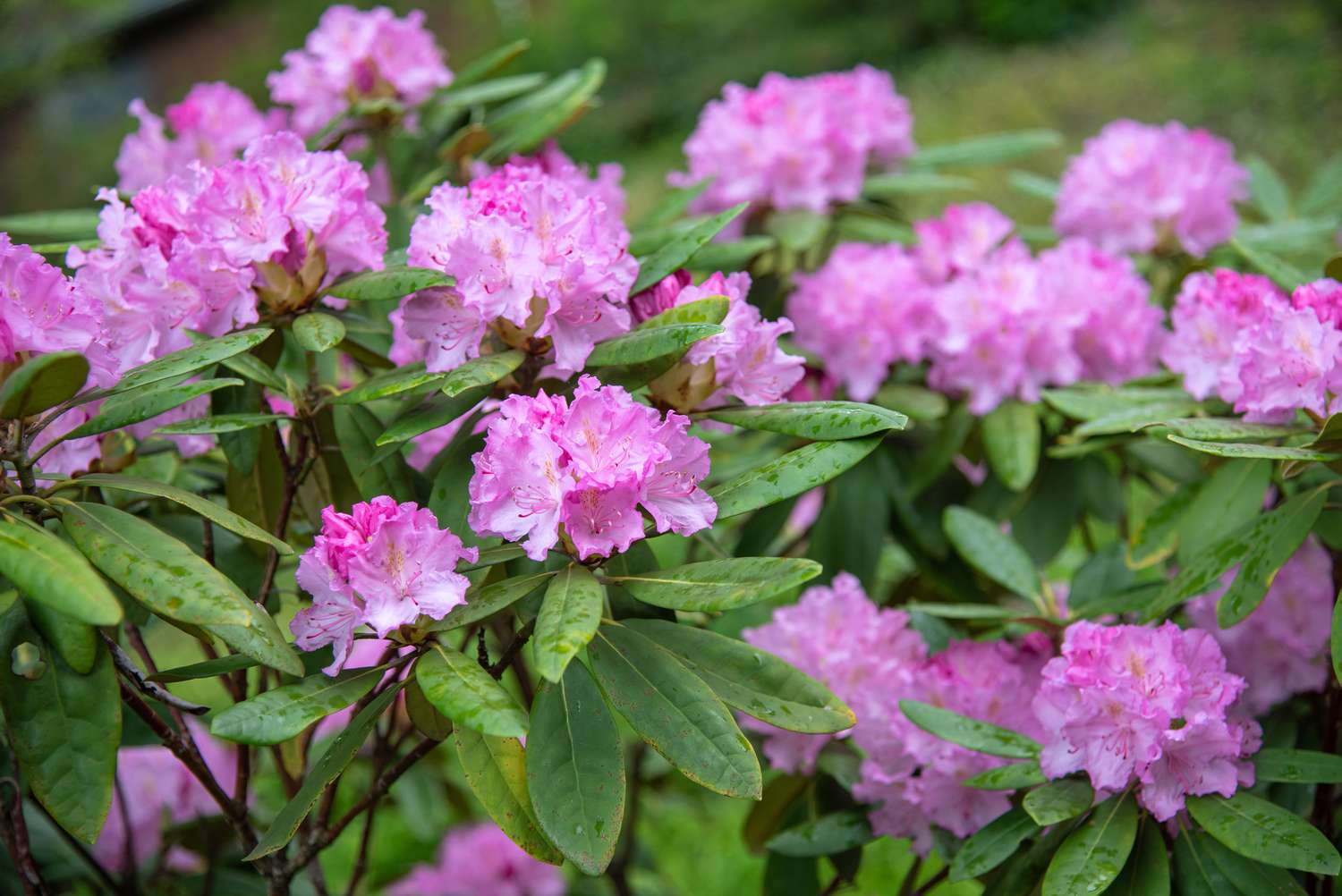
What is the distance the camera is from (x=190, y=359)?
0.85 metres

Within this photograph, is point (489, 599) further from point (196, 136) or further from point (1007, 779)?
point (196, 136)

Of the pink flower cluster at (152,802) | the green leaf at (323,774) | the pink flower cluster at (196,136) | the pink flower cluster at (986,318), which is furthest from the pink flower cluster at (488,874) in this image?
the green leaf at (323,774)

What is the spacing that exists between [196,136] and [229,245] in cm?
77

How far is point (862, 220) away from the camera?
5.54ft

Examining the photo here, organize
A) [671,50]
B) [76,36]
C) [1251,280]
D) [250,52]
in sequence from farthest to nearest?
1. [250,52]
2. [76,36]
3. [671,50]
4. [1251,280]

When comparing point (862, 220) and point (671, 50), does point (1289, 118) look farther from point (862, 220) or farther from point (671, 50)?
point (862, 220)

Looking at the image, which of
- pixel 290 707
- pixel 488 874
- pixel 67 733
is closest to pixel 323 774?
pixel 290 707

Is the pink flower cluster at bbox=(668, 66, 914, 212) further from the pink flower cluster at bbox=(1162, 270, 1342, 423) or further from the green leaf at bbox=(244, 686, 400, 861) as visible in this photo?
the green leaf at bbox=(244, 686, 400, 861)

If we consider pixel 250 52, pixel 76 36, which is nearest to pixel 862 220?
pixel 76 36

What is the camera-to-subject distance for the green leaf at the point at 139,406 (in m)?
0.87

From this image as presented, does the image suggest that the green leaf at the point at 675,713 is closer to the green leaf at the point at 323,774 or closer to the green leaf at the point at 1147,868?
the green leaf at the point at 323,774

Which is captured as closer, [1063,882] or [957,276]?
[1063,882]

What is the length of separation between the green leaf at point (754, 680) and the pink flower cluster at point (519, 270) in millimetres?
210

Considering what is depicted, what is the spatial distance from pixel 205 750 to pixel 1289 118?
18.3ft
